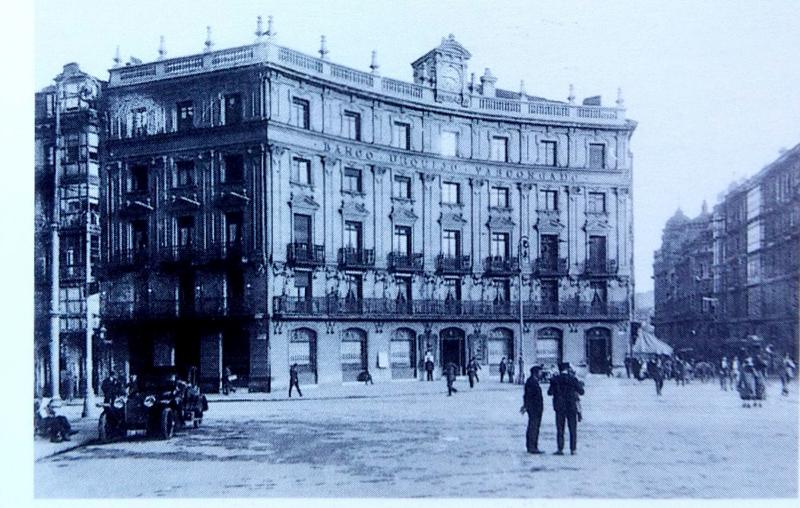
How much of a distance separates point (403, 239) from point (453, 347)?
204 centimetres

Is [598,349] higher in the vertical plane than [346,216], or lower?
lower

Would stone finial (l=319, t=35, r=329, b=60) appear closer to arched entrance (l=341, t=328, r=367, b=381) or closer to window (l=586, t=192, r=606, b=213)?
window (l=586, t=192, r=606, b=213)

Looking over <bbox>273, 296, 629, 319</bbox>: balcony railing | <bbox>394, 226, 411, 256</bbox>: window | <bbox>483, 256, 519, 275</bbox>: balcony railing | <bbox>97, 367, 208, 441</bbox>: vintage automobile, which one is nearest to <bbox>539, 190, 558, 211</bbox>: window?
<bbox>483, 256, 519, 275</bbox>: balcony railing

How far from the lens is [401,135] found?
43.7 feet

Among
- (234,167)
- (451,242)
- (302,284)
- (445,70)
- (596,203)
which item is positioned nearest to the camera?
(445,70)

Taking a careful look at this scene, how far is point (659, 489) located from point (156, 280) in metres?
7.55

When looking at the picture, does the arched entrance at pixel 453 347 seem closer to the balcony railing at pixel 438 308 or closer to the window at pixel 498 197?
the balcony railing at pixel 438 308

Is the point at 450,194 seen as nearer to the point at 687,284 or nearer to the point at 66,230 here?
the point at 687,284

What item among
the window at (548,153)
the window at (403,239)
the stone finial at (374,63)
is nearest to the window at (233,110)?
the stone finial at (374,63)

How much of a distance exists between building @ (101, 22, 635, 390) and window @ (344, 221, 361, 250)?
26 millimetres

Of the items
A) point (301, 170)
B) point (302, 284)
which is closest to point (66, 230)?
point (302, 284)

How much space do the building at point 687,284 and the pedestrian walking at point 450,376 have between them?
3.50 m
